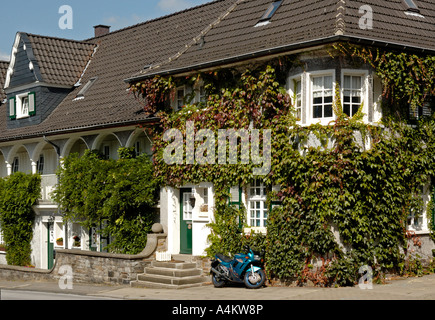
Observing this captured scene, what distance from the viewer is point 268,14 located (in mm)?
21594

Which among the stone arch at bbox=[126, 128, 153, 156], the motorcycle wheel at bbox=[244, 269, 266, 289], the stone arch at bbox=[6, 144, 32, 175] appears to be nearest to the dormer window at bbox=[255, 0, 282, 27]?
the stone arch at bbox=[126, 128, 153, 156]

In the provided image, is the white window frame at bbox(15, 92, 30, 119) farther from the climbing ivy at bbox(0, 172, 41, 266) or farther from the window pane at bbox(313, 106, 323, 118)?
the window pane at bbox(313, 106, 323, 118)

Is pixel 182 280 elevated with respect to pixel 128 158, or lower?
lower

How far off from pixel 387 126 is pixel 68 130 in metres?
11.9

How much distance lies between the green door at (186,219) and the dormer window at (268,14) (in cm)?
539

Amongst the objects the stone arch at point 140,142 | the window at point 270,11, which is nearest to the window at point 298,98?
the window at point 270,11

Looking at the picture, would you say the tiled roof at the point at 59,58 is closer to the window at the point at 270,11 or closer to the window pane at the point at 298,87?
the window at the point at 270,11

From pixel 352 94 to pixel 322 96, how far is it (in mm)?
753

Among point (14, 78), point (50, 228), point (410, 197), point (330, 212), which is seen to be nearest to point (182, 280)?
point (330, 212)

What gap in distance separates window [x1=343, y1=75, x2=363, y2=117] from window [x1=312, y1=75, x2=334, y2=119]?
36 centimetres

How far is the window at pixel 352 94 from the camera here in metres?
18.6

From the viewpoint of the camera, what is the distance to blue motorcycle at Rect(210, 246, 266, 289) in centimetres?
1864

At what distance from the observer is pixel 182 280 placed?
→ 20.1 meters

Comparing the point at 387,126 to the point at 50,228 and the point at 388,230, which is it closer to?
the point at 388,230
